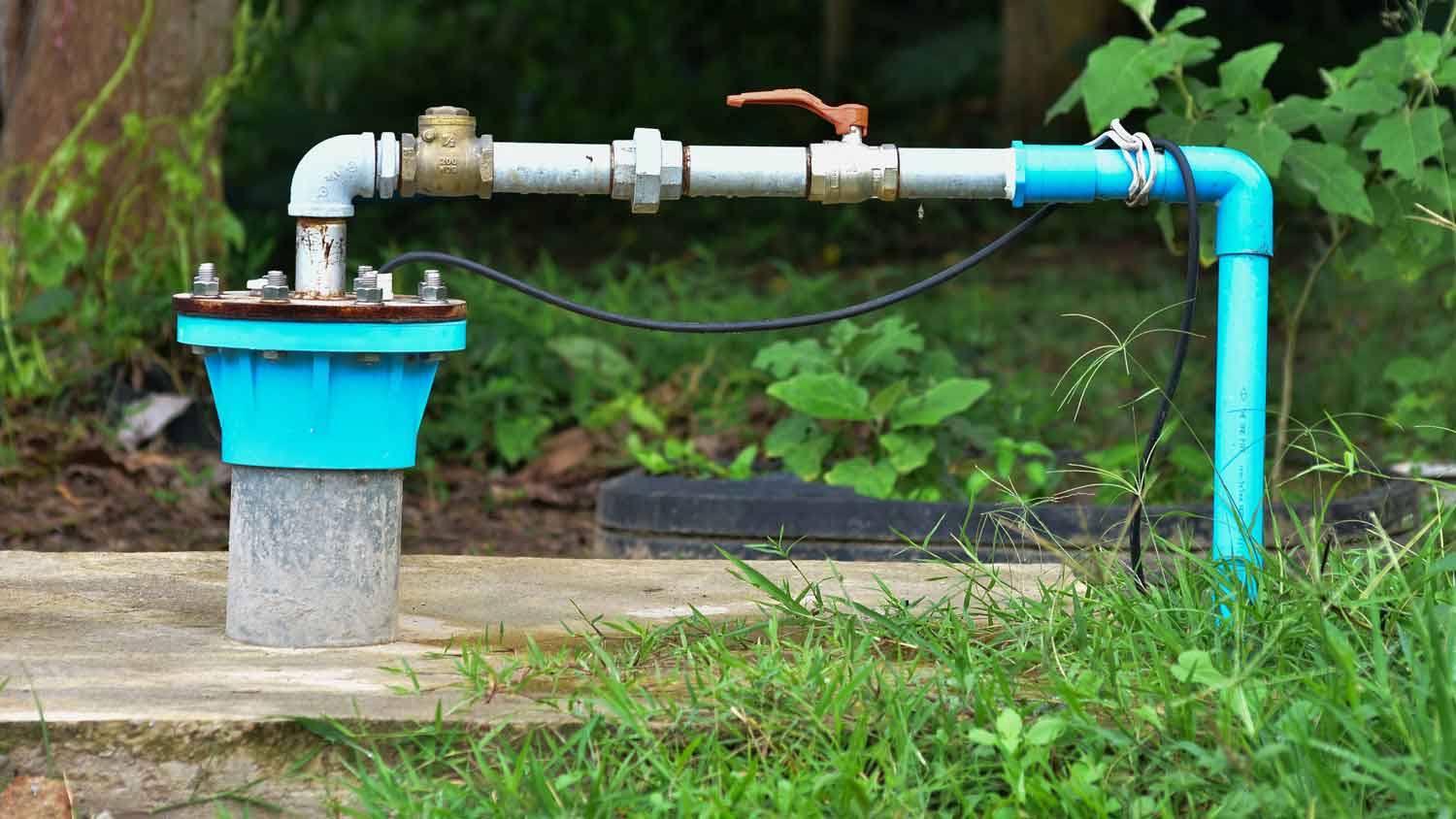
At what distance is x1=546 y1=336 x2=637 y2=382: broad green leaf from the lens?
14.2 feet

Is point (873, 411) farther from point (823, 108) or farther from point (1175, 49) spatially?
point (823, 108)

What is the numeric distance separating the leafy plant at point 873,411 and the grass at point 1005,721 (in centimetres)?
128

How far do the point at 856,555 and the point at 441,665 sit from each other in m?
1.18

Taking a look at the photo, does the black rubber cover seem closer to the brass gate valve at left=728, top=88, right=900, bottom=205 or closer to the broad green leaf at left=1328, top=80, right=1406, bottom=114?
the broad green leaf at left=1328, top=80, right=1406, bottom=114

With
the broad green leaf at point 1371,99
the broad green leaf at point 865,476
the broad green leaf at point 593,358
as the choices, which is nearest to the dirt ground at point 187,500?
the broad green leaf at point 593,358

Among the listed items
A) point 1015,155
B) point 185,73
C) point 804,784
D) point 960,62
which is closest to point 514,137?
point 960,62

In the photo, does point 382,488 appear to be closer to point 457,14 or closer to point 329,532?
point 329,532

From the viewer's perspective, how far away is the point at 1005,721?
1.68m

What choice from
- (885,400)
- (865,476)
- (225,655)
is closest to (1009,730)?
(225,655)

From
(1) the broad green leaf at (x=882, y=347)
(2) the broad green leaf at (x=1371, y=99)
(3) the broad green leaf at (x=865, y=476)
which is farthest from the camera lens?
(1) the broad green leaf at (x=882, y=347)

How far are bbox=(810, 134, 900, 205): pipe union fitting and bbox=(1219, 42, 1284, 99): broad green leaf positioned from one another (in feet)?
3.87

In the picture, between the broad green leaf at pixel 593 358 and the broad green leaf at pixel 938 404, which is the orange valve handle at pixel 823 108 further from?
the broad green leaf at pixel 593 358

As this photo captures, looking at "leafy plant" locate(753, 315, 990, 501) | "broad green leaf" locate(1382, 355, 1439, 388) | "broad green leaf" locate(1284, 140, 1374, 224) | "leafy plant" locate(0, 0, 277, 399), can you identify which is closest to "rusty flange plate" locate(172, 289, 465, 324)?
"leafy plant" locate(753, 315, 990, 501)

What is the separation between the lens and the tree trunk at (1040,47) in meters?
8.73
